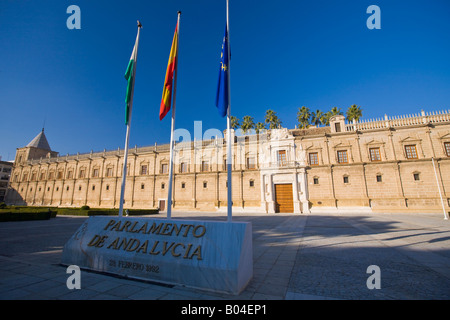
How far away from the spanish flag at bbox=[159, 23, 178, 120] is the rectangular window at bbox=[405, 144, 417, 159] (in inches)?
1096

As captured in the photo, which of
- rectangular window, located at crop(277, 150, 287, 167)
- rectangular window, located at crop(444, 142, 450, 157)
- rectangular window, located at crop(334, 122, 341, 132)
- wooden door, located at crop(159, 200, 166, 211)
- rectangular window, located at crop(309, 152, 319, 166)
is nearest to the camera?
rectangular window, located at crop(444, 142, 450, 157)

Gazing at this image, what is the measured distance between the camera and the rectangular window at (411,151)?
22500 mm

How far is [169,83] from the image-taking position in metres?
7.21

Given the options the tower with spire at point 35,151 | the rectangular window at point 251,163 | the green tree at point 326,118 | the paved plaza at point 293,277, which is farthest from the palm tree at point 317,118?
the tower with spire at point 35,151

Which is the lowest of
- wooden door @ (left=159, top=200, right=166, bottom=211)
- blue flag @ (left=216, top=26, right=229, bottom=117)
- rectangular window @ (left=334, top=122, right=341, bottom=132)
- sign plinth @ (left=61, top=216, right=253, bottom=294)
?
sign plinth @ (left=61, top=216, right=253, bottom=294)

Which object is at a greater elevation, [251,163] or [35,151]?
[35,151]

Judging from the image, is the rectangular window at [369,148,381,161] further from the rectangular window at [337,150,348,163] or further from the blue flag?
the blue flag

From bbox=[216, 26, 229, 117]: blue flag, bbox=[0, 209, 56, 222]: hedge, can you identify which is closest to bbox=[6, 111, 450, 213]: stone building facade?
bbox=[0, 209, 56, 222]: hedge

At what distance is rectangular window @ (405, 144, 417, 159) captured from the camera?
22.5 metres

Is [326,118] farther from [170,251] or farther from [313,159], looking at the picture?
[170,251]

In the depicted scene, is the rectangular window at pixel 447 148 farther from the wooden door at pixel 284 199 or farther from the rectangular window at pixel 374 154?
the wooden door at pixel 284 199

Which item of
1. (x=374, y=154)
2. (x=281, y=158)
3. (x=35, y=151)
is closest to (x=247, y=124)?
(x=281, y=158)

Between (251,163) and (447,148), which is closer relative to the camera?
(447,148)

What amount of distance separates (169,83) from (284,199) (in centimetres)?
2251
